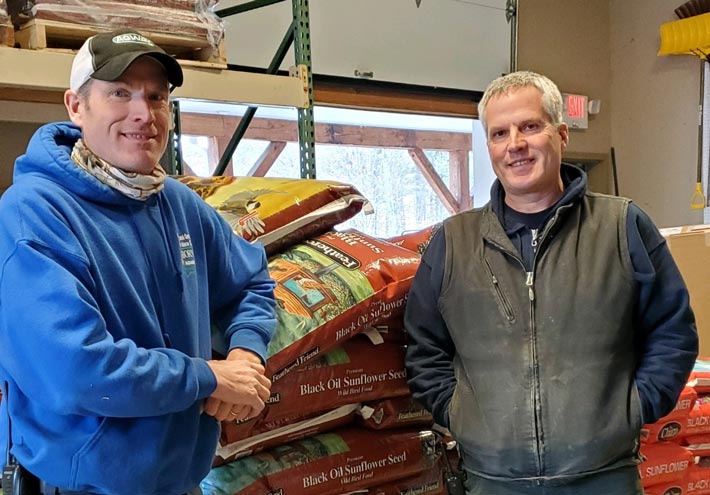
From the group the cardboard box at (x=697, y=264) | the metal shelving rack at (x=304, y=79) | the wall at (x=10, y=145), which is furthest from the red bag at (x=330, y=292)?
the cardboard box at (x=697, y=264)

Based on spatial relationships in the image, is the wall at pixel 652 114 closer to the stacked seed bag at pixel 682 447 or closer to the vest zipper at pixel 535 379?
the stacked seed bag at pixel 682 447

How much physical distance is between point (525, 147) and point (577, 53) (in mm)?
3664

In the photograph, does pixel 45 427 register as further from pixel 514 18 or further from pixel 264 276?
pixel 514 18

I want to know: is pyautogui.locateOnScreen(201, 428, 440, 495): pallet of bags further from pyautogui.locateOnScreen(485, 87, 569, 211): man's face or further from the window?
the window

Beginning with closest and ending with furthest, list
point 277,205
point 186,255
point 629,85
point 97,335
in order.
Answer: point 97,335
point 186,255
point 277,205
point 629,85

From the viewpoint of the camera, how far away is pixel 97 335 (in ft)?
3.86

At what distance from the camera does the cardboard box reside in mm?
3295

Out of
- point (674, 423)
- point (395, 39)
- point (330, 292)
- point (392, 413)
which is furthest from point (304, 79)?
point (395, 39)

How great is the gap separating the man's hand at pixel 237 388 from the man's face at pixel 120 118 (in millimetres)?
400

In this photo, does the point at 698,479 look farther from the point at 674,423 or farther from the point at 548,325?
the point at 548,325

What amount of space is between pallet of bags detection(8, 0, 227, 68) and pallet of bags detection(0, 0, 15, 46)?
0.20ft

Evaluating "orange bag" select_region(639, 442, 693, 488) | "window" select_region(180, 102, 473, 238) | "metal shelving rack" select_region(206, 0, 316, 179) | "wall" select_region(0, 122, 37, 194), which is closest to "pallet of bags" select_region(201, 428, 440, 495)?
"orange bag" select_region(639, 442, 693, 488)

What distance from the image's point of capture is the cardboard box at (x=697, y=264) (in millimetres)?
3295

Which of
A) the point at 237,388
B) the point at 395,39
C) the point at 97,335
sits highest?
the point at 395,39
